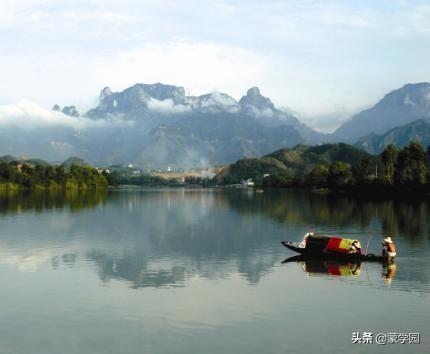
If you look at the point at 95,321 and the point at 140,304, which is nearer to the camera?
the point at 95,321

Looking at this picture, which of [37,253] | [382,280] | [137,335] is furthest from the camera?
[37,253]

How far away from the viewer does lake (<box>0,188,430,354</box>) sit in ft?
96.0

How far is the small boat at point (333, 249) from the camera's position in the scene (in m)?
51.1

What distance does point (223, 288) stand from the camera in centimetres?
4150

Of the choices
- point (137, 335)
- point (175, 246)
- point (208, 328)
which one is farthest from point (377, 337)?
point (175, 246)

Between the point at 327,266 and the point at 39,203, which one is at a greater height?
the point at 39,203

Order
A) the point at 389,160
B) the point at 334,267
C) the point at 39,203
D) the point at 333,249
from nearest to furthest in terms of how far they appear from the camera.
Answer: the point at 334,267, the point at 333,249, the point at 39,203, the point at 389,160

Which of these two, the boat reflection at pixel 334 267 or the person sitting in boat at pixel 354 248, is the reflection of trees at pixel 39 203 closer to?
the boat reflection at pixel 334 267

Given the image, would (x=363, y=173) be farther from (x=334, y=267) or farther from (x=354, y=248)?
(x=334, y=267)

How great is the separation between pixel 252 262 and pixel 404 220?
Answer: 50.4 meters

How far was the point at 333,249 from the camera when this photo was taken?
5209 cm

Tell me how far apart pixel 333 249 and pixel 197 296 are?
60.7 ft

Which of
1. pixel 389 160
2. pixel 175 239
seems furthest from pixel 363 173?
pixel 175 239

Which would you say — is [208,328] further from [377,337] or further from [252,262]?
[252,262]
